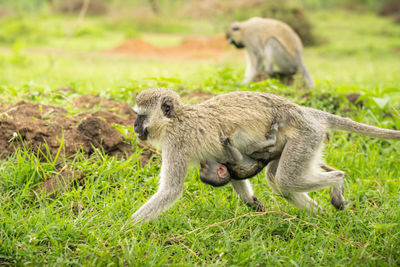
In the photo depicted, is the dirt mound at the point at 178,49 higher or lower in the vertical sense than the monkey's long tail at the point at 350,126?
lower

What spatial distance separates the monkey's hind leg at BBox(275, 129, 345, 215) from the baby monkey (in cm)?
18

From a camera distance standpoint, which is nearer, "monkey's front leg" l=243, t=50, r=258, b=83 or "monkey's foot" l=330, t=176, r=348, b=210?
"monkey's foot" l=330, t=176, r=348, b=210

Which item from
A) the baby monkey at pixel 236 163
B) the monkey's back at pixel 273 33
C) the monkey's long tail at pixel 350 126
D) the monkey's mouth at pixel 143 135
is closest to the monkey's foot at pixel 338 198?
the monkey's long tail at pixel 350 126

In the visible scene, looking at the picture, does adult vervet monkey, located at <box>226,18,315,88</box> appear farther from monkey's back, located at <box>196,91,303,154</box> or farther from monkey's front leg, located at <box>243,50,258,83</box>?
monkey's back, located at <box>196,91,303,154</box>

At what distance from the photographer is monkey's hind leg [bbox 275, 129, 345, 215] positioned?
11.3ft

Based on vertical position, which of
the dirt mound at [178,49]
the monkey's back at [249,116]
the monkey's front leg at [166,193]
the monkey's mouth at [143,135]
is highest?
the monkey's back at [249,116]

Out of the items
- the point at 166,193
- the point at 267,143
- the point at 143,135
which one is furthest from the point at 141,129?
the point at 267,143

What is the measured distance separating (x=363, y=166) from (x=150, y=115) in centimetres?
280

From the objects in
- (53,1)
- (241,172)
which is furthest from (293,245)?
(53,1)

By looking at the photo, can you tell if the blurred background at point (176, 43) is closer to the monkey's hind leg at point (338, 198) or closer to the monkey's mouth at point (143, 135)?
the monkey's mouth at point (143, 135)

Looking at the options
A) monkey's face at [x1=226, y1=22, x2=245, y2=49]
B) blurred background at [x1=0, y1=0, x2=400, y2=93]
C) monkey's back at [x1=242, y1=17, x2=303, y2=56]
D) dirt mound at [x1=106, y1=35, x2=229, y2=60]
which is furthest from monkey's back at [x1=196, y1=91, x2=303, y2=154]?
dirt mound at [x1=106, y1=35, x2=229, y2=60]

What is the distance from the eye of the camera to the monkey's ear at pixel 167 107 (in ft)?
11.9

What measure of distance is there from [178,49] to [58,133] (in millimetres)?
14089

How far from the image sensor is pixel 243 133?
360cm
